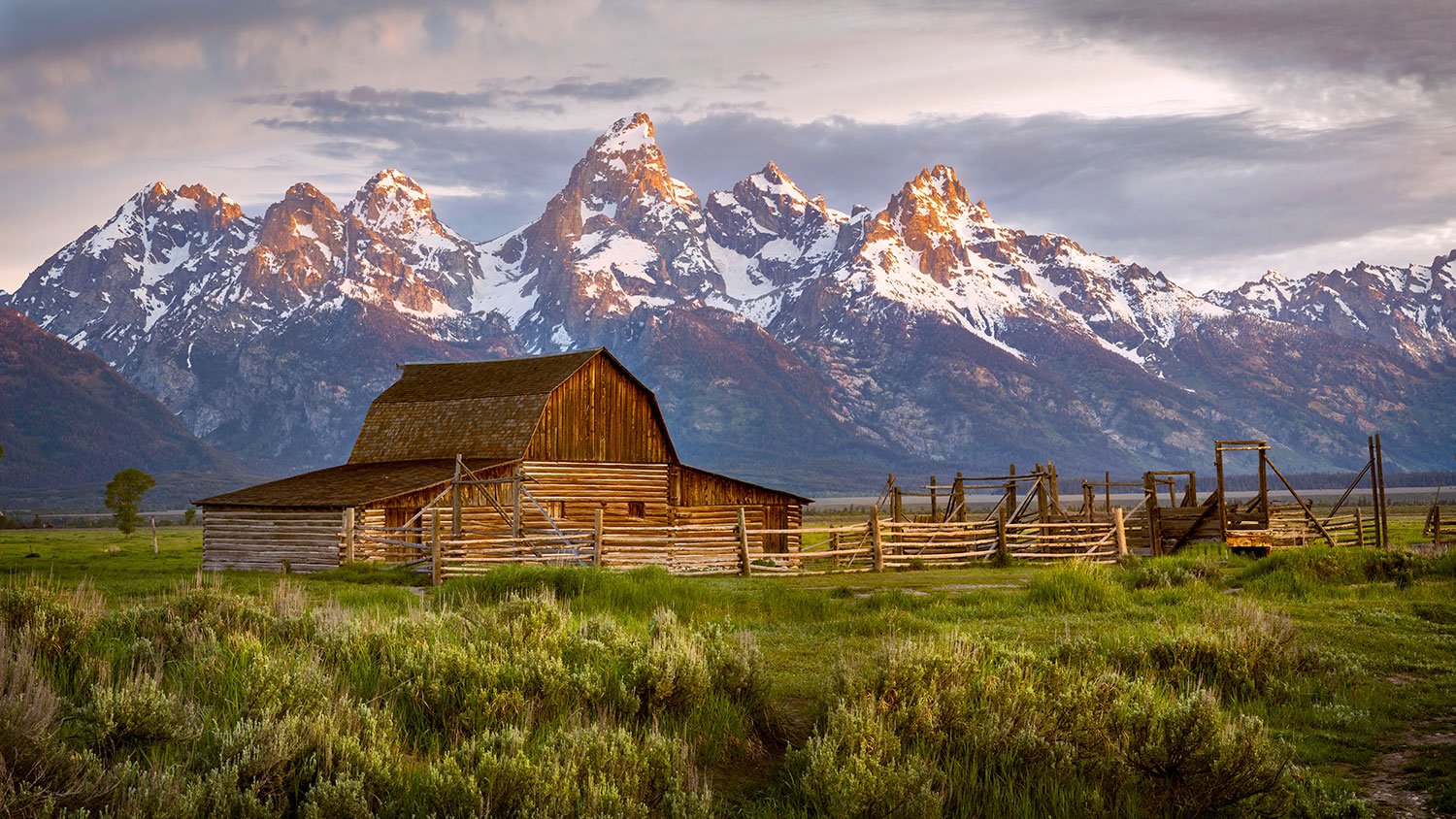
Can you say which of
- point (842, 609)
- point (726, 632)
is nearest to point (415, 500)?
point (842, 609)

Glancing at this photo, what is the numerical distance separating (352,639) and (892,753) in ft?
18.9

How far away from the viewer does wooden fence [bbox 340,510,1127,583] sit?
31.9 m

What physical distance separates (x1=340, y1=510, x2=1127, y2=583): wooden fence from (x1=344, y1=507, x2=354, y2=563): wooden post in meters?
0.03

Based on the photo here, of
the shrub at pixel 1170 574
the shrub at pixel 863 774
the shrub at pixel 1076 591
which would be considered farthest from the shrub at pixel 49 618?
the shrub at pixel 1170 574

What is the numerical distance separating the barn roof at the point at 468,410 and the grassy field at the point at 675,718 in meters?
26.2

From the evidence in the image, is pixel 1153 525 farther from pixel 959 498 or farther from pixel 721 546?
pixel 721 546

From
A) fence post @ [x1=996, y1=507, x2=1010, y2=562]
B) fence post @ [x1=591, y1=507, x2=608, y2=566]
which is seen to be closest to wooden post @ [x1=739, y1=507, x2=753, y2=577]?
fence post @ [x1=591, y1=507, x2=608, y2=566]

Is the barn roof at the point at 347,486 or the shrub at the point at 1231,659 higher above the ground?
the barn roof at the point at 347,486

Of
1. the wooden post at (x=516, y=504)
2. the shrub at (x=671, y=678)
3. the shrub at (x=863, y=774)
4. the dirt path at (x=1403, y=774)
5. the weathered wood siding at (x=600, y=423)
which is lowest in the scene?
the dirt path at (x=1403, y=774)

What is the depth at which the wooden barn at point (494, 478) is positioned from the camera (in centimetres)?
3650

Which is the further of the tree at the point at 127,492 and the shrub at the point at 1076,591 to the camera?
the tree at the point at 127,492

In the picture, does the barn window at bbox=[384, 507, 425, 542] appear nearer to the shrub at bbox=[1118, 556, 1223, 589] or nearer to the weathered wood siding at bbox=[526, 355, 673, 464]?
the weathered wood siding at bbox=[526, 355, 673, 464]

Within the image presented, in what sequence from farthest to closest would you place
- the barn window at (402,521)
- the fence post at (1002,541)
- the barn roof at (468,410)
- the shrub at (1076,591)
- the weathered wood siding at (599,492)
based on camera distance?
the barn roof at (468,410) → the weathered wood siding at (599,492) → the barn window at (402,521) → the fence post at (1002,541) → the shrub at (1076,591)

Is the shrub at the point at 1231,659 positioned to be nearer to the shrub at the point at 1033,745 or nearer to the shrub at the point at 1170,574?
the shrub at the point at 1033,745
